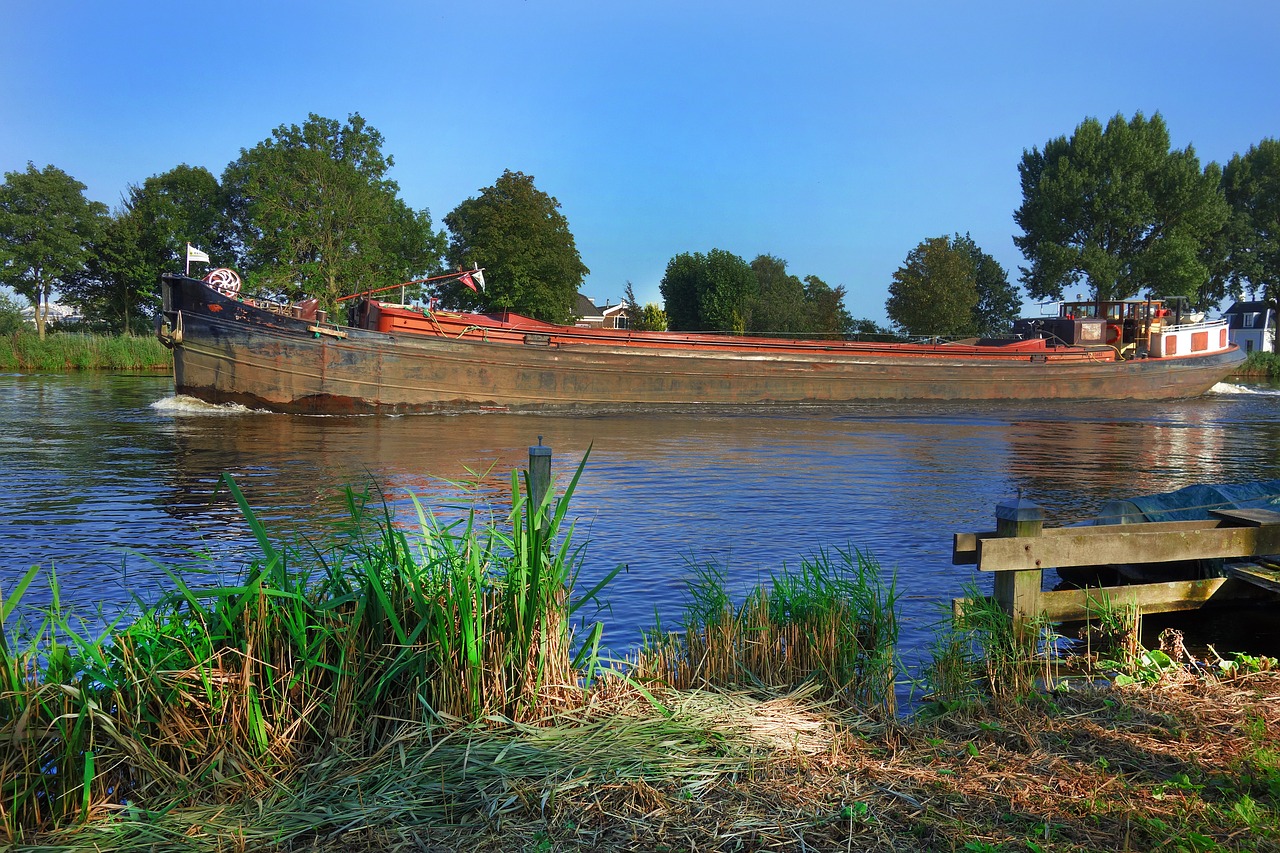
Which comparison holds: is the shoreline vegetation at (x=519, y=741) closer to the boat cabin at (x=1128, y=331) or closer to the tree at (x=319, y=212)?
the boat cabin at (x=1128, y=331)

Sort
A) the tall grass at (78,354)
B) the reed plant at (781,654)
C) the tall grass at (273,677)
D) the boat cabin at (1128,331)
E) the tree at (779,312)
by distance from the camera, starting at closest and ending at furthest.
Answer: the tall grass at (273,677) → the reed plant at (781,654) → the boat cabin at (1128,331) → the tall grass at (78,354) → the tree at (779,312)

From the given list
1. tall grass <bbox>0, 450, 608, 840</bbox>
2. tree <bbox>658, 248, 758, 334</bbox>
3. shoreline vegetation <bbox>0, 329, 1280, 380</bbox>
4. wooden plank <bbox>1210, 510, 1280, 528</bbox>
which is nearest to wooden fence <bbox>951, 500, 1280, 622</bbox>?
wooden plank <bbox>1210, 510, 1280, 528</bbox>

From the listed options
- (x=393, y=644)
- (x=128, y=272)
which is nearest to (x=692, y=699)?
(x=393, y=644)

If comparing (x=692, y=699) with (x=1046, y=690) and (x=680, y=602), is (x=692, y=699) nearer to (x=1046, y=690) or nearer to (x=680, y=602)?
(x=1046, y=690)

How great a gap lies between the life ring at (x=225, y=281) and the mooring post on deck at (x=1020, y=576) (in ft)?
70.6

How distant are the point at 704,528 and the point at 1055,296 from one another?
6032cm

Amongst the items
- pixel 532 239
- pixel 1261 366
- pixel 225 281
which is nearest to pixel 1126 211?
pixel 1261 366

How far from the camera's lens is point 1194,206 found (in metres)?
58.0

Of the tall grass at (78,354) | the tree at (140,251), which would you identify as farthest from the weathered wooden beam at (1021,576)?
the tree at (140,251)

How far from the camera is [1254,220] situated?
65.4 metres

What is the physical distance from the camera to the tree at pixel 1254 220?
64.2m

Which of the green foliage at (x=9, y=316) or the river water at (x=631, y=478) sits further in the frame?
the green foliage at (x=9, y=316)

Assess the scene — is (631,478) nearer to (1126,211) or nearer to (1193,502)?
(1193,502)

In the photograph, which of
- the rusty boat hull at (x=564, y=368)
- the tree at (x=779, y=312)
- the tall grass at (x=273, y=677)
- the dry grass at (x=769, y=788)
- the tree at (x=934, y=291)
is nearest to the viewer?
the dry grass at (x=769, y=788)
